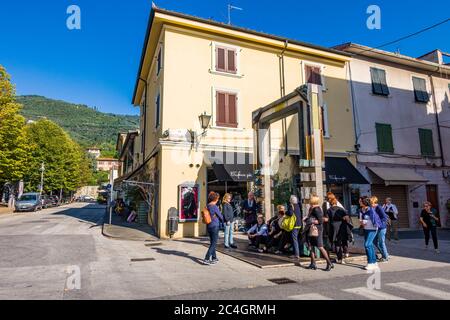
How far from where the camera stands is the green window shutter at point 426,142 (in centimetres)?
1811

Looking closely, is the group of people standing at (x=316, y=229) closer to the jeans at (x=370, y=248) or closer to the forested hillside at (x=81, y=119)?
the jeans at (x=370, y=248)

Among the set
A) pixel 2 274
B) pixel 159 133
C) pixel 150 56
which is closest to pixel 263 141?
pixel 159 133

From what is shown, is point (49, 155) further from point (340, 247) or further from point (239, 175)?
point (340, 247)

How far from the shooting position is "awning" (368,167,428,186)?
52.0 feet

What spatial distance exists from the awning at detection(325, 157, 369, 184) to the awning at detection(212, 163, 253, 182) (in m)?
3.92

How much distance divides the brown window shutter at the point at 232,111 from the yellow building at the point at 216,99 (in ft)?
0.15

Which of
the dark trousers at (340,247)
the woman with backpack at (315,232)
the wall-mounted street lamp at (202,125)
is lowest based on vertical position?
the dark trousers at (340,247)

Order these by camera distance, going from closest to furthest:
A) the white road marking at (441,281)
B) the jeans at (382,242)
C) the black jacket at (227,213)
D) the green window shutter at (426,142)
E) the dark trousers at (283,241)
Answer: the white road marking at (441,281)
the jeans at (382,242)
the dark trousers at (283,241)
the black jacket at (227,213)
the green window shutter at (426,142)

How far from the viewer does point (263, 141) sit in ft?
37.7

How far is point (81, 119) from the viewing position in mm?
148125

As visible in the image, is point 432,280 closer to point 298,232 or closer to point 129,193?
point 298,232

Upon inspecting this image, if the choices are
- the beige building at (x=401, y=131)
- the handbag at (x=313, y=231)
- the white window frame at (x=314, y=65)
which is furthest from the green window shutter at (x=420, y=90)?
the handbag at (x=313, y=231)

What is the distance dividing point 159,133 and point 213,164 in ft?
9.87

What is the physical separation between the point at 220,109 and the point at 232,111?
0.62 meters
